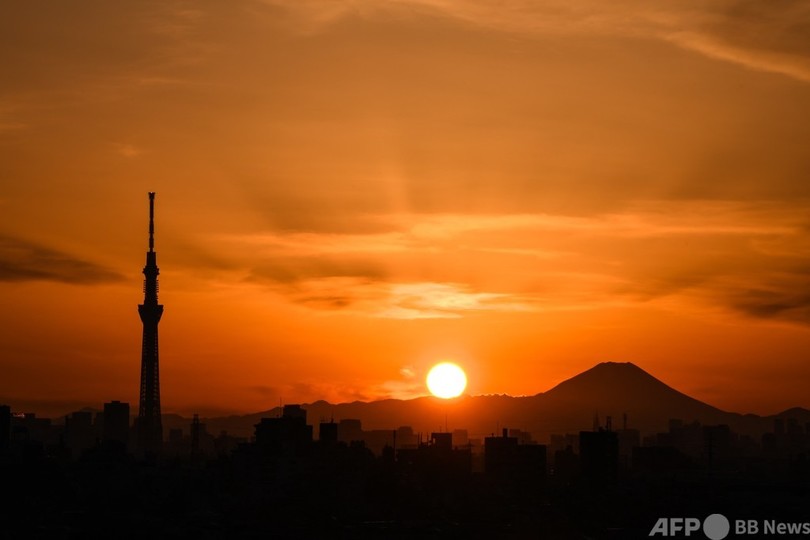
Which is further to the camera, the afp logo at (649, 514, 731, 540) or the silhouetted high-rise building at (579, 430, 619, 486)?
the silhouetted high-rise building at (579, 430, 619, 486)

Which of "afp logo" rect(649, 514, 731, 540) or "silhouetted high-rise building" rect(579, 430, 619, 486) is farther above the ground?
"silhouetted high-rise building" rect(579, 430, 619, 486)

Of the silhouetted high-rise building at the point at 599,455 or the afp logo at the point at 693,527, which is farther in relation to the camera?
the silhouetted high-rise building at the point at 599,455

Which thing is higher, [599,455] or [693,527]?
[599,455]

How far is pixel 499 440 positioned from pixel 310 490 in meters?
49.8

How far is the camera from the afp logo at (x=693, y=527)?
116 metres

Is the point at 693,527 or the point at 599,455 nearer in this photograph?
the point at 693,527

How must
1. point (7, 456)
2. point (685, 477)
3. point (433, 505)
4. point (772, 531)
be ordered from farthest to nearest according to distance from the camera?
1. point (685, 477)
2. point (7, 456)
3. point (433, 505)
4. point (772, 531)

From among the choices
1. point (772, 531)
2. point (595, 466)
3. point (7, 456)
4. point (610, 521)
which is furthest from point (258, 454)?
point (772, 531)

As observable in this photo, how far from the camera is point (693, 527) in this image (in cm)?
11944

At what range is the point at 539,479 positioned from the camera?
16912 centimetres

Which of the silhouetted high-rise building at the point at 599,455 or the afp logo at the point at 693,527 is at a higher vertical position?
the silhouetted high-rise building at the point at 599,455

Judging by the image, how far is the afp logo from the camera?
116m

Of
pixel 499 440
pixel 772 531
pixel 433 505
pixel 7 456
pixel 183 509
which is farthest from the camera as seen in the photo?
pixel 499 440

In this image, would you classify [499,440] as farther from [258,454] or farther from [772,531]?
[772,531]
